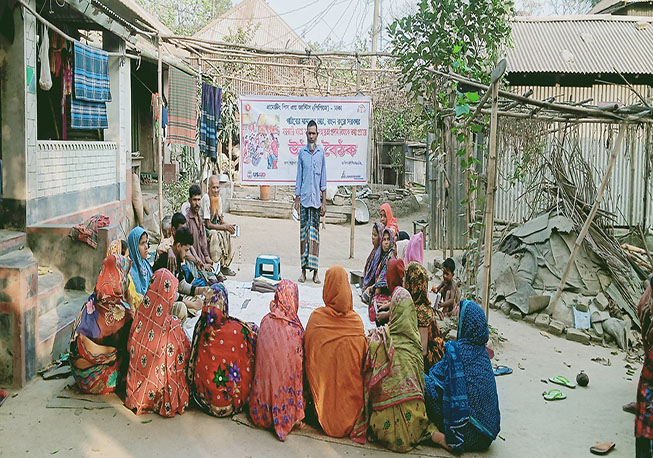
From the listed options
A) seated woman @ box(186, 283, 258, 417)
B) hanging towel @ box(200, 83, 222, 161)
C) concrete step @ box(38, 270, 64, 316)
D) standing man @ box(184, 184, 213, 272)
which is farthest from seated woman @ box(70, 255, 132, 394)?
hanging towel @ box(200, 83, 222, 161)

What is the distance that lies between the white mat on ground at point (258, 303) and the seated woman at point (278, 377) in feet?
6.03

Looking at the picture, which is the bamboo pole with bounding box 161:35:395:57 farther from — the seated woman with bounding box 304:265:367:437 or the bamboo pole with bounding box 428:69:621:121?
the seated woman with bounding box 304:265:367:437

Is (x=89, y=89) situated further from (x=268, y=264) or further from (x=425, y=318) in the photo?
(x=425, y=318)

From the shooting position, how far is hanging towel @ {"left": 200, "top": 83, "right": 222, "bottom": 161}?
429 inches

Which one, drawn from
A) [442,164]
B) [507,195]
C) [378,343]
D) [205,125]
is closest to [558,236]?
[442,164]

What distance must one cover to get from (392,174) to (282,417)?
56.5 feet

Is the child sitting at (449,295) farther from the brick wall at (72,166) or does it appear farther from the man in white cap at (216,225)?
the brick wall at (72,166)

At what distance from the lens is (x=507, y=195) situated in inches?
454

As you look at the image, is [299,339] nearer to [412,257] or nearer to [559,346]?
[412,257]

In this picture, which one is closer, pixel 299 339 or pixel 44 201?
pixel 299 339

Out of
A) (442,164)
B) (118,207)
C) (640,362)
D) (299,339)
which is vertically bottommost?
(640,362)

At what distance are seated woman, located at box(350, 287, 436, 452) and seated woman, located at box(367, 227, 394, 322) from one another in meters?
1.95

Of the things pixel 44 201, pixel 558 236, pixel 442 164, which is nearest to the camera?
pixel 44 201

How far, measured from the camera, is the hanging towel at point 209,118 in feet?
35.7
